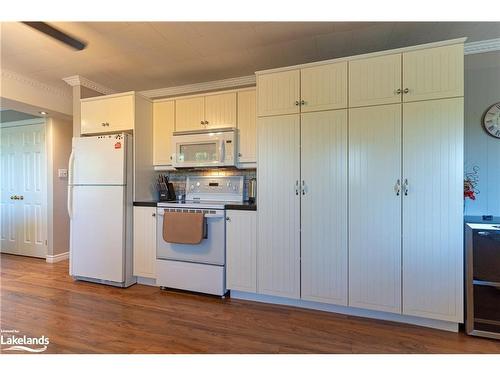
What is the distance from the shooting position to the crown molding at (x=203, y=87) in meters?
3.16

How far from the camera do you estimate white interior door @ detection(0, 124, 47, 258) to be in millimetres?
3965

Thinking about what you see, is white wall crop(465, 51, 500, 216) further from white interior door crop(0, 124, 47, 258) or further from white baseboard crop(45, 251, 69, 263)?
white interior door crop(0, 124, 47, 258)

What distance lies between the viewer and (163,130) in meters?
3.15

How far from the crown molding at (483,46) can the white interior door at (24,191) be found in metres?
5.48

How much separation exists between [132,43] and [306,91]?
1.70m

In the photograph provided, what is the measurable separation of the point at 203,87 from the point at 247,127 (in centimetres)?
100

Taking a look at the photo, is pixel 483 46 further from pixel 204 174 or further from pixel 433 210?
pixel 204 174

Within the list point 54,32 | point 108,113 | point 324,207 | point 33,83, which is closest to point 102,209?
point 108,113

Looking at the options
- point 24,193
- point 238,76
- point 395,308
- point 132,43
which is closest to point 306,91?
point 238,76

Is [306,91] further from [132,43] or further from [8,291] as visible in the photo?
[8,291]

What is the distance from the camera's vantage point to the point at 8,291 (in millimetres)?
2723

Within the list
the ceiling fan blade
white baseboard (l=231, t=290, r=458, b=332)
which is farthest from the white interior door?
white baseboard (l=231, t=290, r=458, b=332)

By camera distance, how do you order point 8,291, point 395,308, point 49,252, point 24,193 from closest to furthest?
point 395,308 → point 8,291 → point 49,252 → point 24,193
